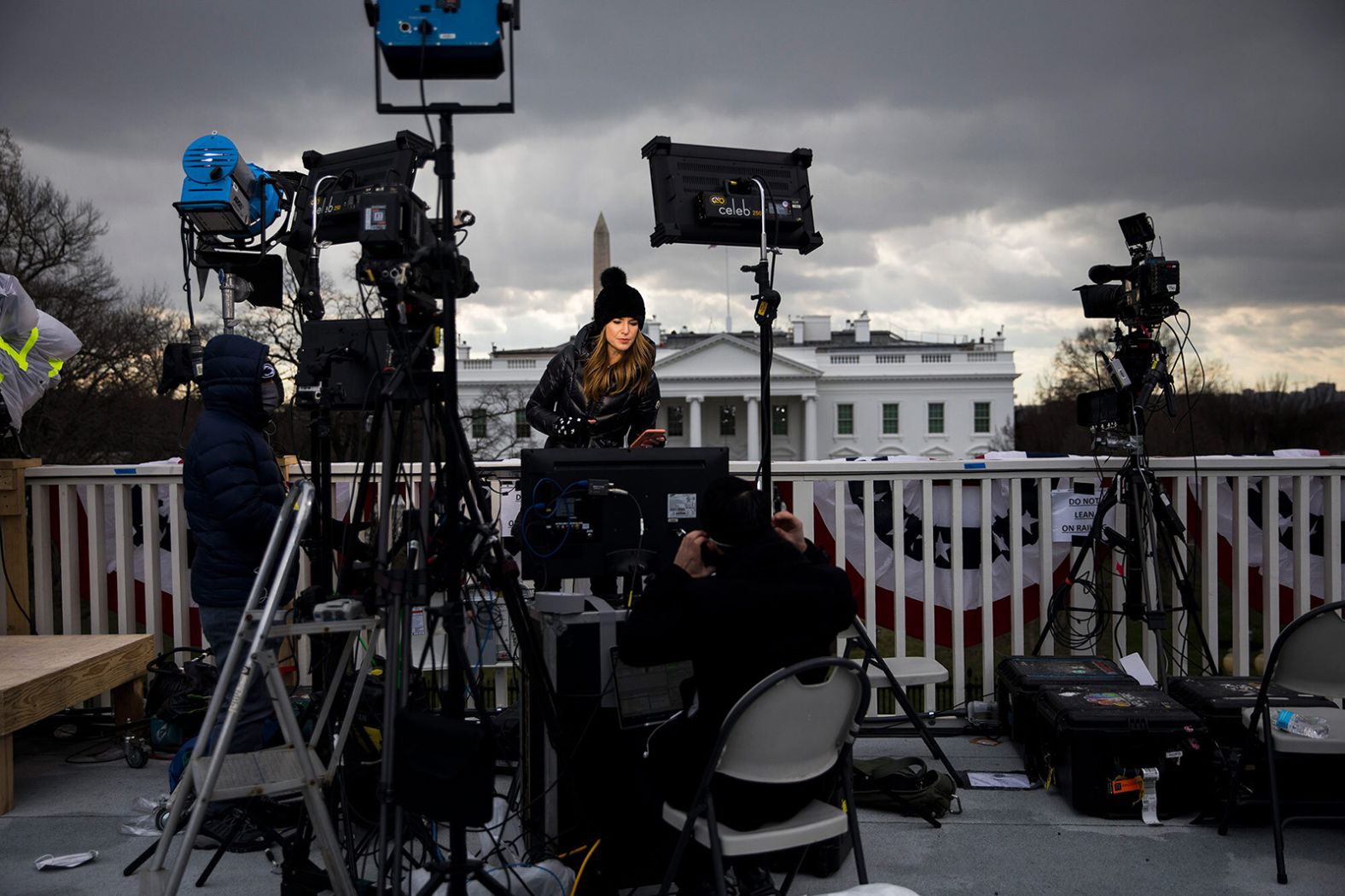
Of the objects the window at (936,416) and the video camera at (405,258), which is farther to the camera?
the window at (936,416)

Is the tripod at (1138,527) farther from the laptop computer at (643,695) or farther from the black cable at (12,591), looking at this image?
the black cable at (12,591)

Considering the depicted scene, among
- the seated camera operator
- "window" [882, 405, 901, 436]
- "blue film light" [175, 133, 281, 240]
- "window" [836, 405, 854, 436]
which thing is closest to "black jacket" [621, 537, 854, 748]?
the seated camera operator

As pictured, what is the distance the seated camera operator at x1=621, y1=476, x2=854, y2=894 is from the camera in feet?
7.93

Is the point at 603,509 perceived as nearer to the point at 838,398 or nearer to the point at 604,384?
the point at 604,384

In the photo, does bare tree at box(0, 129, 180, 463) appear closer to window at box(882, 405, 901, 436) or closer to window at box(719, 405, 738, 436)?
window at box(719, 405, 738, 436)

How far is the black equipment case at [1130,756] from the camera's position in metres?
3.58

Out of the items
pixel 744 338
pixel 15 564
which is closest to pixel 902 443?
pixel 744 338

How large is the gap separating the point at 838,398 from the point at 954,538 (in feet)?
175

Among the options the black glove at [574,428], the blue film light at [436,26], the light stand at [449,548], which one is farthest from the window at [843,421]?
the blue film light at [436,26]

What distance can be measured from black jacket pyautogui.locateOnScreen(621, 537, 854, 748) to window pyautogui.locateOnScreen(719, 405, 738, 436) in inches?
2127

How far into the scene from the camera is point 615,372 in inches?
161

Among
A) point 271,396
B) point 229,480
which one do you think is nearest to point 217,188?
point 271,396

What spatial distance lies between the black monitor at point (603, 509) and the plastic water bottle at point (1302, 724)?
214cm

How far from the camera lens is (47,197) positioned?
22219 millimetres
